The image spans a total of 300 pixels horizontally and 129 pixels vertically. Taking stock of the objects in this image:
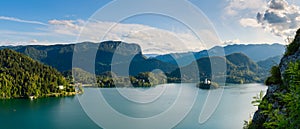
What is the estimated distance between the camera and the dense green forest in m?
66.3

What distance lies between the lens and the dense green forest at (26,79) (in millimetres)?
66312

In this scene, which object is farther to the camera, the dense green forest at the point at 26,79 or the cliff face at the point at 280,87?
the dense green forest at the point at 26,79

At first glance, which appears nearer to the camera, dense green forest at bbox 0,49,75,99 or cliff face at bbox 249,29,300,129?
cliff face at bbox 249,29,300,129

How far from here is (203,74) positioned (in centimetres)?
9719

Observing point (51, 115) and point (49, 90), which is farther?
point (49, 90)

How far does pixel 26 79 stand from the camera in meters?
72.2

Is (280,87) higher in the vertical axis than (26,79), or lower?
lower

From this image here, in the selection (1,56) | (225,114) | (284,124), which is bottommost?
(225,114)

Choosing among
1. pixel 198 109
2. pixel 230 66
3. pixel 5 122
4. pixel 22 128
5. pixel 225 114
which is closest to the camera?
pixel 22 128

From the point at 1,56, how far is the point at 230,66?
104m

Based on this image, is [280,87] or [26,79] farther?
[26,79]

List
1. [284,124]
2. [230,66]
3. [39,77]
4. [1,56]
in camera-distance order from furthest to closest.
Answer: [230,66]
[1,56]
[39,77]
[284,124]

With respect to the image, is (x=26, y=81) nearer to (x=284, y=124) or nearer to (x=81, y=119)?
(x=81, y=119)

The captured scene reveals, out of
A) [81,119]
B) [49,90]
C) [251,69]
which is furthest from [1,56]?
[251,69]
